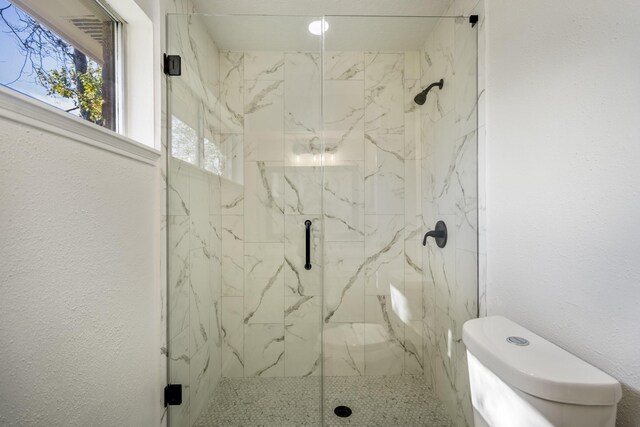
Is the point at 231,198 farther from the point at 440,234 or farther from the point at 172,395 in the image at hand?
the point at 440,234

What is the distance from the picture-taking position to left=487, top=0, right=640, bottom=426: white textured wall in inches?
28.1

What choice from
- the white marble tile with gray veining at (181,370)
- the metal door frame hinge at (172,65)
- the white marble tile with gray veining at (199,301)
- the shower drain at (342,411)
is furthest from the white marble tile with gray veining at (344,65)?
the shower drain at (342,411)

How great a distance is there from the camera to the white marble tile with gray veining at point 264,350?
1727 mm

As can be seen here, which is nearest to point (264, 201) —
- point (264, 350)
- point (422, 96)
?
point (264, 350)

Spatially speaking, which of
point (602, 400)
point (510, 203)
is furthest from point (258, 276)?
point (602, 400)

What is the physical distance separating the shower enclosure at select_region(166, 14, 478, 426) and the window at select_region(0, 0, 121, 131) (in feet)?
1.51

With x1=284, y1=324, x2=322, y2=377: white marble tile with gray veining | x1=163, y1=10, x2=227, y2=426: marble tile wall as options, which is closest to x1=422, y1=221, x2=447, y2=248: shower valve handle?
x1=284, y1=324, x2=322, y2=377: white marble tile with gray veining

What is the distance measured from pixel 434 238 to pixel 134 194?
1.55 meters

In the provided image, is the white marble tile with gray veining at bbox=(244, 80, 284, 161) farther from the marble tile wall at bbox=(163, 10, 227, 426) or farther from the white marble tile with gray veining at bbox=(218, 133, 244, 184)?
the marble tile wall at bbox=(163, 10, 227, 426)

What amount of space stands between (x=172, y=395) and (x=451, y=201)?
1791 millimetres

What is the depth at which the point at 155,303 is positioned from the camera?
49.8 inches

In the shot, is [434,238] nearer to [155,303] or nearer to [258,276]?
[258,276]

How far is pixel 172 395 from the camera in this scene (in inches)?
53.9

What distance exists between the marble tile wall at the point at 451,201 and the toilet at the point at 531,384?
22.1 inches
